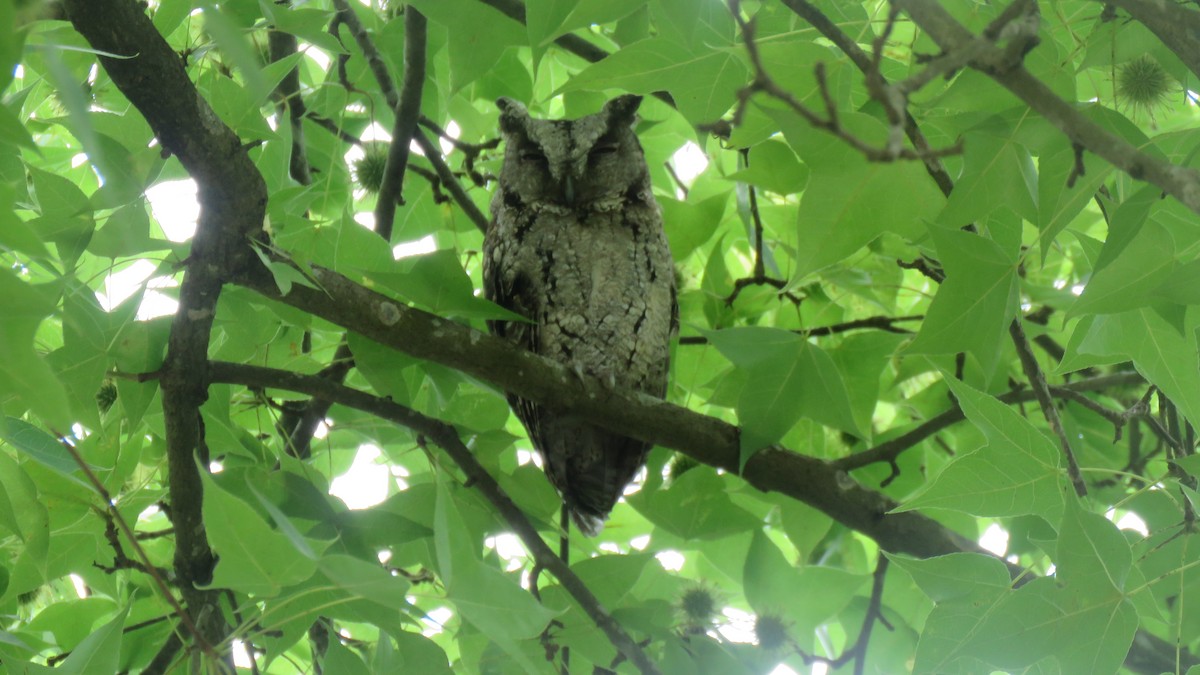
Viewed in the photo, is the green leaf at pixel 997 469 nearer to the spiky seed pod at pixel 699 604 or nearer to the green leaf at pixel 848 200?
the green leaf at pixel 848 200

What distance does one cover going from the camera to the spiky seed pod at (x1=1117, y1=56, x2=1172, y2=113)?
5.12 ft

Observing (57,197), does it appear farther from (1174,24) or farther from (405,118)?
(1174,24)

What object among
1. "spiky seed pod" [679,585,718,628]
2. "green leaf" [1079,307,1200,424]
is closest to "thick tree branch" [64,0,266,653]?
"spiky seed pod" [679,585,718,628]

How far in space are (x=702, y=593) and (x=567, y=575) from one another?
0.41 metres

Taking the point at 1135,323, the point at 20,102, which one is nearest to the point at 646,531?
the point at 1135,323

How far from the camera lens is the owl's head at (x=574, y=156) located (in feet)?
7.54

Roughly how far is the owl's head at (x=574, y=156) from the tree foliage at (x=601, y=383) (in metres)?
0.10

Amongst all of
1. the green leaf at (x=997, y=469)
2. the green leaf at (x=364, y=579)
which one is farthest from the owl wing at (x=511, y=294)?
the green leaf at (x=364, y=579)

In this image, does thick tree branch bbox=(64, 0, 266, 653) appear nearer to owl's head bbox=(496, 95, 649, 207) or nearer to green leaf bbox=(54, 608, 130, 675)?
green leaf bbox=(54, 608, 130, 675)

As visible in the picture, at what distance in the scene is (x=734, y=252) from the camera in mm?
2650

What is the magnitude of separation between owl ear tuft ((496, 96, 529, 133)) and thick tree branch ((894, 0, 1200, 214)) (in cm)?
156

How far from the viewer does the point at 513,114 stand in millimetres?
2309

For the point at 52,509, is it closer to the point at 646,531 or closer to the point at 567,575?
the point at 567,575

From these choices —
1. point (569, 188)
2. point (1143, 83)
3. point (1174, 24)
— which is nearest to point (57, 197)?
point (569, 188)
